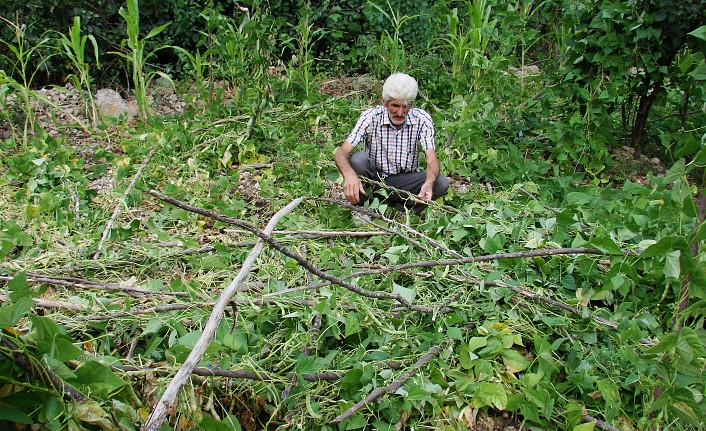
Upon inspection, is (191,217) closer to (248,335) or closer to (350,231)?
(350,231)

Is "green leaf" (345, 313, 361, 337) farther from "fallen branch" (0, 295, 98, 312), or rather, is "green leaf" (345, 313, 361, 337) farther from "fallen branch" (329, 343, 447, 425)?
"fallen branch" (0, 295, 98, 312)

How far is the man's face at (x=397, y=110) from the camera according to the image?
3.28 meters

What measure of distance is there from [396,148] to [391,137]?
0.08 m

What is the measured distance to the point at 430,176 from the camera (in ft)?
10.9

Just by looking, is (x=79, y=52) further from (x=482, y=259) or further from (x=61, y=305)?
(x=482, y=259)

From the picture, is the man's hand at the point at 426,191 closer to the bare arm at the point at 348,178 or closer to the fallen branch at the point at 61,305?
the bare arm at the point at 348,178

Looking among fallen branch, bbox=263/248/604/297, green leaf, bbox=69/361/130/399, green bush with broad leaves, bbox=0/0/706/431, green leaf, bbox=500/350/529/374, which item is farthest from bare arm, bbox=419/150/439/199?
green leaf, bbox=69/361/130/399

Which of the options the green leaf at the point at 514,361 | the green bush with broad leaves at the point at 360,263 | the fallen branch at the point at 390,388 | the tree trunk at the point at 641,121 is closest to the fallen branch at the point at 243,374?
the green bush with broad leaves at the point at 360,263

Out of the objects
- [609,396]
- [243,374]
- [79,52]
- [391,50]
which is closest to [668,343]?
[609,396]

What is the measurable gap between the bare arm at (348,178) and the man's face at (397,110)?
0.30m

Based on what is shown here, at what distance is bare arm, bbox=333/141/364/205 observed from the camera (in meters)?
3.13

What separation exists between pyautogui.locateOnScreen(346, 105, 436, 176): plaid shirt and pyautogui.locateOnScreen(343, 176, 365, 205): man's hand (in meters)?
0.30

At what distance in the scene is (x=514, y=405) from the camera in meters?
1.93

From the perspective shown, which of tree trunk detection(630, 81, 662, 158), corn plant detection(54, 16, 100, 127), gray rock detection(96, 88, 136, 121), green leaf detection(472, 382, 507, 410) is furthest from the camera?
gray rock detection(96, 88, 136, 121)
